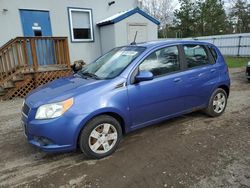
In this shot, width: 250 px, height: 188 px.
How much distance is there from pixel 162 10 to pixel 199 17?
4.90 meters

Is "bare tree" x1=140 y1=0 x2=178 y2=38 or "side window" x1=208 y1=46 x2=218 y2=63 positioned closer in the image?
"side window" x1=208 y1=46 x2=218 y2=63

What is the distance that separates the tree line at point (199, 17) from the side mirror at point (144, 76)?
2654 cm

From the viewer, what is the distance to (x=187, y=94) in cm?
418

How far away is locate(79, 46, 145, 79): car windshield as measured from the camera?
3.68m

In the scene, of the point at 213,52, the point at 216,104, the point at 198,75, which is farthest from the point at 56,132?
the point at 213,52

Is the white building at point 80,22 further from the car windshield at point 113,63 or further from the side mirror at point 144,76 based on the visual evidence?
the side mirror at point 144,76

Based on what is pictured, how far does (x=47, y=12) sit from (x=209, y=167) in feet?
26.8

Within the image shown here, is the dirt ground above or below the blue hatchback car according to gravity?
below

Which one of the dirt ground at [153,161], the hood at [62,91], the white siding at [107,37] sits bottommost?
the dirt ground at [153,161]

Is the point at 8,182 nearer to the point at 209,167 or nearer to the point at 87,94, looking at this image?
the point at 87,94

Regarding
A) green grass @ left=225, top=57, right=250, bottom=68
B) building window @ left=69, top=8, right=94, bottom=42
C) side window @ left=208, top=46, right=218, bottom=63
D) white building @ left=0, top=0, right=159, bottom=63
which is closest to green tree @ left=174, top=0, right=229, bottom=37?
green grass @ left=225, top=57, right=250, bottom=68

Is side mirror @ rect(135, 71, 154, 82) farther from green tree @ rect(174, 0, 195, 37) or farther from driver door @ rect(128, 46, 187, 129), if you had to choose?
green tree @ rect(174, 0, 195, 37)

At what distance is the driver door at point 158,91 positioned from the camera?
3574mm

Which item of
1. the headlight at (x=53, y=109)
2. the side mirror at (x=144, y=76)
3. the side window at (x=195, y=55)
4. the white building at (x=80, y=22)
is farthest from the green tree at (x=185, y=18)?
the headlight at (x=53, y=109)
